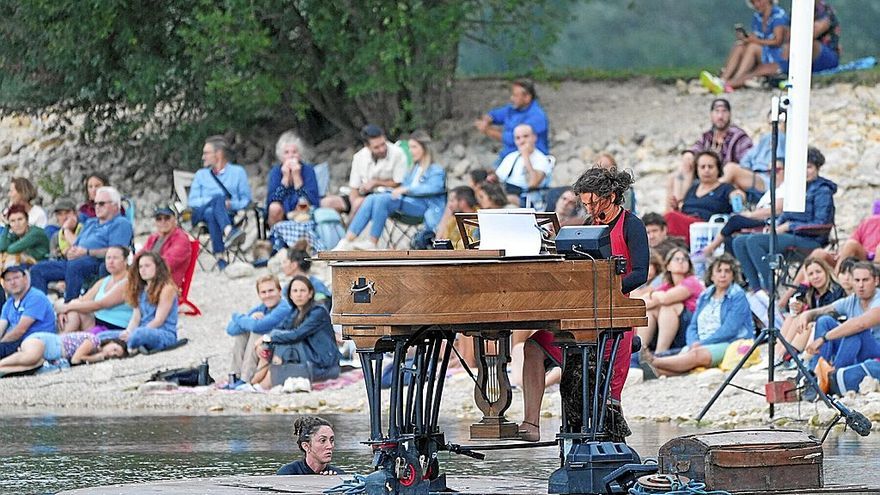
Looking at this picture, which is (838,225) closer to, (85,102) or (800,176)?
(800,176)

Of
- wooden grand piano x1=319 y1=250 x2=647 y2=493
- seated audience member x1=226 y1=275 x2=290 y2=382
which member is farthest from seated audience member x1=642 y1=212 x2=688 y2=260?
wooden grand piano x1=319 y1=250 x2=647 y2=493

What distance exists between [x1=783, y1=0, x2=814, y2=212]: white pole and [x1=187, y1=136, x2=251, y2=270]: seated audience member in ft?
31.3

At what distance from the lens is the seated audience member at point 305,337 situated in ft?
51.4

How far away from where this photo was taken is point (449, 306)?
8477 mm

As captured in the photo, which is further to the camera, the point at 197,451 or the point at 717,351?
the point at 717,351

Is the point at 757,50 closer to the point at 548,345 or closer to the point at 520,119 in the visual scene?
the point at 520,119

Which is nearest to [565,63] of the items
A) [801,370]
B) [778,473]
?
[801,370]

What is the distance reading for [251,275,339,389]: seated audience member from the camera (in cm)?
1567

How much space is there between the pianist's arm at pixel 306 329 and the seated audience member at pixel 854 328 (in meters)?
4.21

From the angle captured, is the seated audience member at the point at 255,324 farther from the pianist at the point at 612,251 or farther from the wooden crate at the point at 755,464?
the wooden crate at the point at 755,464

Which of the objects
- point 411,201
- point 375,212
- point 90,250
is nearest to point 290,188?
point 375,212

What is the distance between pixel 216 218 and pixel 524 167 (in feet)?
11.5

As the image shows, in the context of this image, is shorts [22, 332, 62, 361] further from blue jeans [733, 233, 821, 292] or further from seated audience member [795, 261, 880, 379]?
seated audience member [795, 261, 880, 379]

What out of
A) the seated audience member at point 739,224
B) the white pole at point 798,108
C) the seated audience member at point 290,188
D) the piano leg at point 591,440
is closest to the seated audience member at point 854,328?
the white pole at point 798,108
